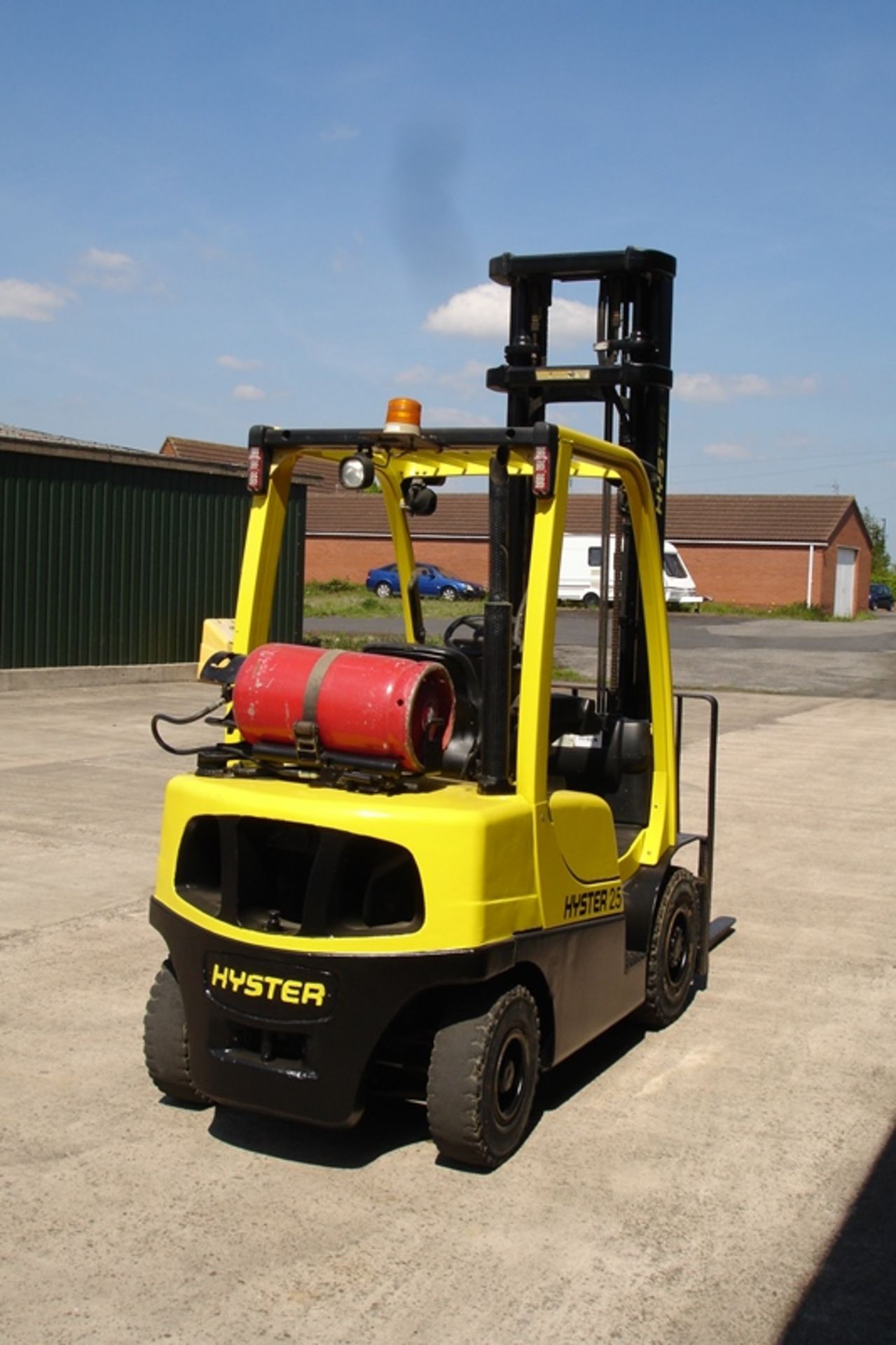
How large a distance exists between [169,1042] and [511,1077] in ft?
3.91

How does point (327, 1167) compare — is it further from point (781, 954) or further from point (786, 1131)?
point (781, 954)

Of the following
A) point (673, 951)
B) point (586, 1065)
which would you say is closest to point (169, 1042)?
point (586, 1065)

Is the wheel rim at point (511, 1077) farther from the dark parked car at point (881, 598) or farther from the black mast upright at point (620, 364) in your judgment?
the dark parked car at point (881, 598)

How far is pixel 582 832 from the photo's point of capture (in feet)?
16.9

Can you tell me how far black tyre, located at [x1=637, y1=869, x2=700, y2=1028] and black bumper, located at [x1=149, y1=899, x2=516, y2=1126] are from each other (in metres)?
1.68

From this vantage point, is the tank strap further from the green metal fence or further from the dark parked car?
the dark parked car

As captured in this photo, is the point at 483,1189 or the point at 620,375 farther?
the point at 620,375

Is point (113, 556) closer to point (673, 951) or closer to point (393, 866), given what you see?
point (673, 951)

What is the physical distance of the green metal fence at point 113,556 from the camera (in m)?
18.5

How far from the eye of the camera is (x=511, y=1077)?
483 centimetres

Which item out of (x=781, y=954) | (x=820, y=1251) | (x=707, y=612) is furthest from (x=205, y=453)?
(x=820, y=1251)

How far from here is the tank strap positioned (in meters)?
4.64

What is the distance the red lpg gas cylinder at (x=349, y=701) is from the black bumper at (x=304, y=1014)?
63cm

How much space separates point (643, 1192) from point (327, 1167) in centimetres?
101
